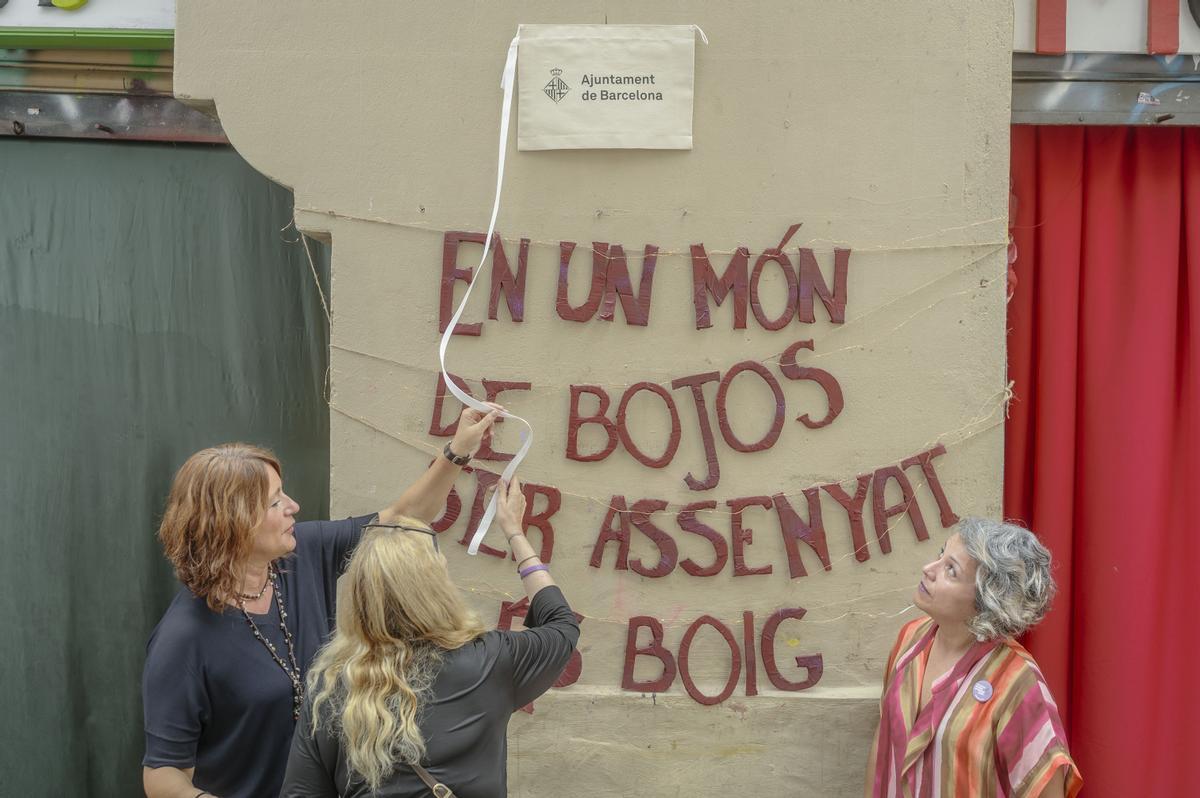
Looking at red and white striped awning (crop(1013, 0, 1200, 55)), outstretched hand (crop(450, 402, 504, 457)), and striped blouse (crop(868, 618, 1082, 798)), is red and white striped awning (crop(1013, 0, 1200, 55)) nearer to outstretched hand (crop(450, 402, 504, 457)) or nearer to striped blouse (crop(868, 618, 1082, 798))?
striped blouse (crop(868, 618, 1082, 798))

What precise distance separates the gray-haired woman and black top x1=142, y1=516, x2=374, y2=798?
148 cm

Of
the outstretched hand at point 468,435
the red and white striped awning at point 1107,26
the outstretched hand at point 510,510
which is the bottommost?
the outstretched hand at point 510,510

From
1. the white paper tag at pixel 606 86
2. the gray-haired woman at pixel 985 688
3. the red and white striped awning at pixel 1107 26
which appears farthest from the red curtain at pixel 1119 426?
the white paper tag at pixel 606 86

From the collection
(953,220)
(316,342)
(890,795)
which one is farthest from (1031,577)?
(316,342)

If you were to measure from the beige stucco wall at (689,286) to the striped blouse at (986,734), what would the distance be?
23.4 inches

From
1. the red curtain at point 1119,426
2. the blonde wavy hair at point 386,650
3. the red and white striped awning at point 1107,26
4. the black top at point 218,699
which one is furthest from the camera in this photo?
the red curtain at point 1119,426

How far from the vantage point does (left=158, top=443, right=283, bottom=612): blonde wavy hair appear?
2.46 meters

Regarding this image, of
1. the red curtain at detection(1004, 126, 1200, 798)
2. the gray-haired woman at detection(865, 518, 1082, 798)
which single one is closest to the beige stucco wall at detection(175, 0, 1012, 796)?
the red curtain at detection(1004, 126, 1200, 798)

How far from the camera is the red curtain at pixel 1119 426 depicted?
351 centimetres

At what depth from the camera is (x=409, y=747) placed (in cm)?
211

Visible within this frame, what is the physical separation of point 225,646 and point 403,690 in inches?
21.3

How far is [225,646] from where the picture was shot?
8.06 feet

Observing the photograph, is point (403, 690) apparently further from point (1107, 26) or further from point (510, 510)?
point (1107, 26)

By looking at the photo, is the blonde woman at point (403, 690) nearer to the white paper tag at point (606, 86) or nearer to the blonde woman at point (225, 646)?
the blonde woman at point (225, 646)
